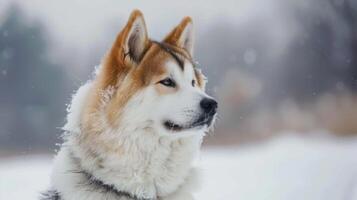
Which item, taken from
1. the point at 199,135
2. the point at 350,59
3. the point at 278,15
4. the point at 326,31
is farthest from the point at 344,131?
the point at 199,135

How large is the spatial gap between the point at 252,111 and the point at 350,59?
18.6 inches

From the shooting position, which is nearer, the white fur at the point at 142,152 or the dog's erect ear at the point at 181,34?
the white fur at the point at 142,152

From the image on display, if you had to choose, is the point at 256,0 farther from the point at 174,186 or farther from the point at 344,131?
the point at 174,186

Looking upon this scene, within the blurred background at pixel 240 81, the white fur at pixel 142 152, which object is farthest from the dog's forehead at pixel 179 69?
the blurred background at pixel 240 81

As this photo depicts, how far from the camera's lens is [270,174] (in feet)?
6.03

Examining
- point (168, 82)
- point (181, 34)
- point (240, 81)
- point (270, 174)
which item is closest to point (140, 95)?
point (168, 82)

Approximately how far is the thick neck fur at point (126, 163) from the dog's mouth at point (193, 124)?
0.04 m

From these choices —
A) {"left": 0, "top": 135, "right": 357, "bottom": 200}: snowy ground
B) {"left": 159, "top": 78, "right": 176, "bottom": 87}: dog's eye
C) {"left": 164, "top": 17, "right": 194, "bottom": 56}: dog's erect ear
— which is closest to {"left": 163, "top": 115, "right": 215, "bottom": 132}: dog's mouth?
{"left": 159, "top": 78, "right": 176, "bottom": 87}: dog's eye

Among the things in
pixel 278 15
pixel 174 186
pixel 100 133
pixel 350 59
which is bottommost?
pixel 174 186

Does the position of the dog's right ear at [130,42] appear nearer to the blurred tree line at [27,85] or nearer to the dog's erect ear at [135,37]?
the dog's erect ear at [135,37]

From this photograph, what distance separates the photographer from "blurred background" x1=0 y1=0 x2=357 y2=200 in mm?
1741

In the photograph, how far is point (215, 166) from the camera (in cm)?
179

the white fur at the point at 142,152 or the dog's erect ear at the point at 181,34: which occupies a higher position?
the dog's erect ear at the point at 181,34

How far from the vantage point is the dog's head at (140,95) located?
1242mm
